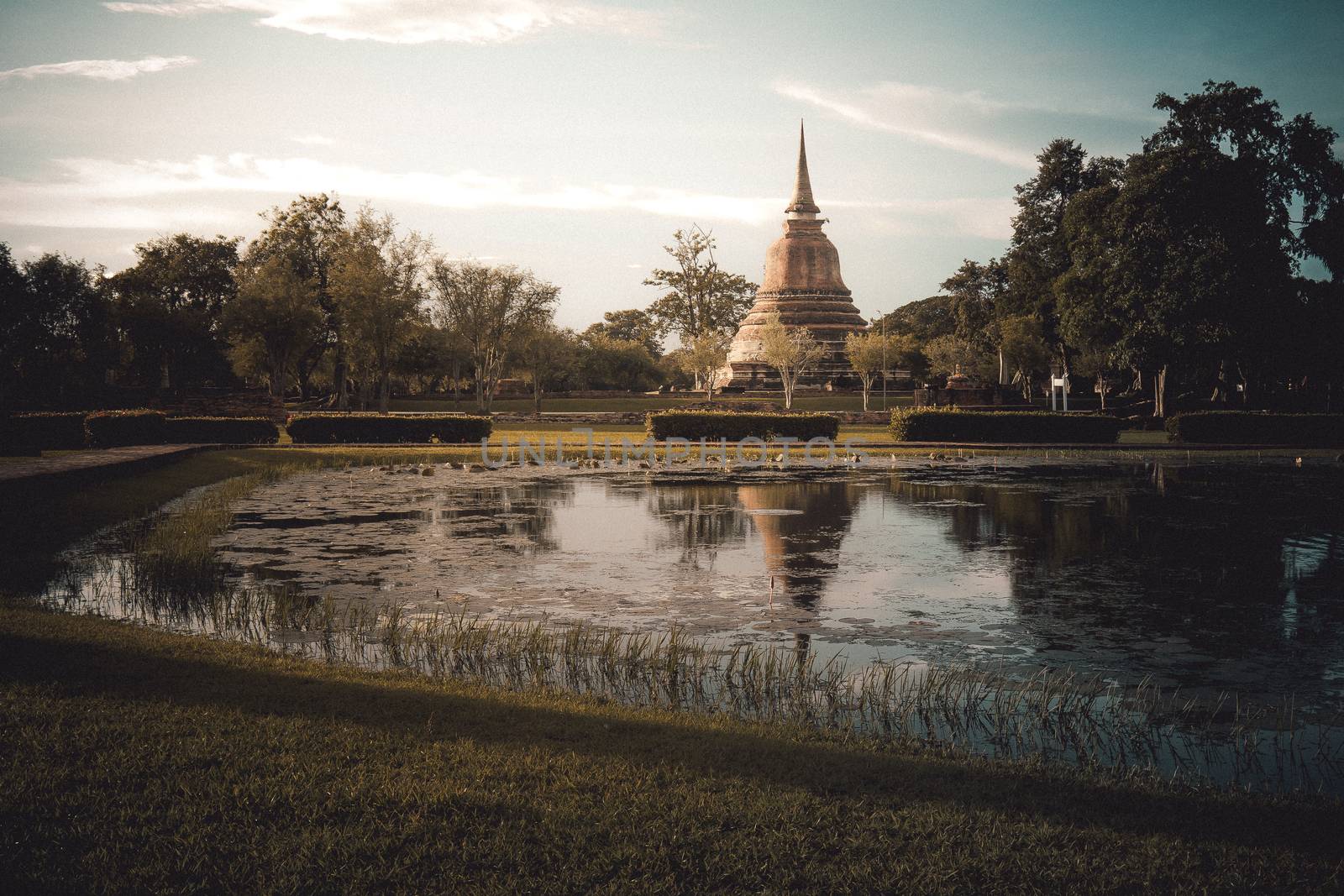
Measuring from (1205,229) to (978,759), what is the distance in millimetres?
34740

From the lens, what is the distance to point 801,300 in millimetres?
67062

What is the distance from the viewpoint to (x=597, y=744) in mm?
5297

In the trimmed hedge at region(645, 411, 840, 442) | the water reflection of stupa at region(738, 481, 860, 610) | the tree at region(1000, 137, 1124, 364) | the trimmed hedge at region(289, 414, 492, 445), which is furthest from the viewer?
the tree at region(1000, 137, 1124, 364)

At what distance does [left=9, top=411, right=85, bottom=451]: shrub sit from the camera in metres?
27.0

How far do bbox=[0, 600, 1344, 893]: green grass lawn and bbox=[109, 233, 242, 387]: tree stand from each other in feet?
181

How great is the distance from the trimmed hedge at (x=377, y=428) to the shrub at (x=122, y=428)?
379cm

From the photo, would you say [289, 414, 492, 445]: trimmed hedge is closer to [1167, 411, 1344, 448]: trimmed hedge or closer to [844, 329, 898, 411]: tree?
[1167, 411, 1344, 448]: trimmed hedge

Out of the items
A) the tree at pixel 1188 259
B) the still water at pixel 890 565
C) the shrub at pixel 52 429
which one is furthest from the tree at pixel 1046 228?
the shrub at pixel 52 429

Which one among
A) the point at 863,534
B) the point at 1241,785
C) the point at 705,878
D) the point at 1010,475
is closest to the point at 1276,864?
the point at 1241,785

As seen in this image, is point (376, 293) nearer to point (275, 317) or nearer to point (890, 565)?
point (275, 317)

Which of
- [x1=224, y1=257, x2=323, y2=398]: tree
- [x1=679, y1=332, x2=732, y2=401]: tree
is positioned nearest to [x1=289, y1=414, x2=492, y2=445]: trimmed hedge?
[x1=224, y1=257, x2=323, y2=398]: tree

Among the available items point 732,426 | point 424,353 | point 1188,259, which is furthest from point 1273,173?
point 424,353

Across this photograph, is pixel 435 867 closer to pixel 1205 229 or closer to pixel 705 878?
pixel 705 878

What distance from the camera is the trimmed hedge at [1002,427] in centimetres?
3150
